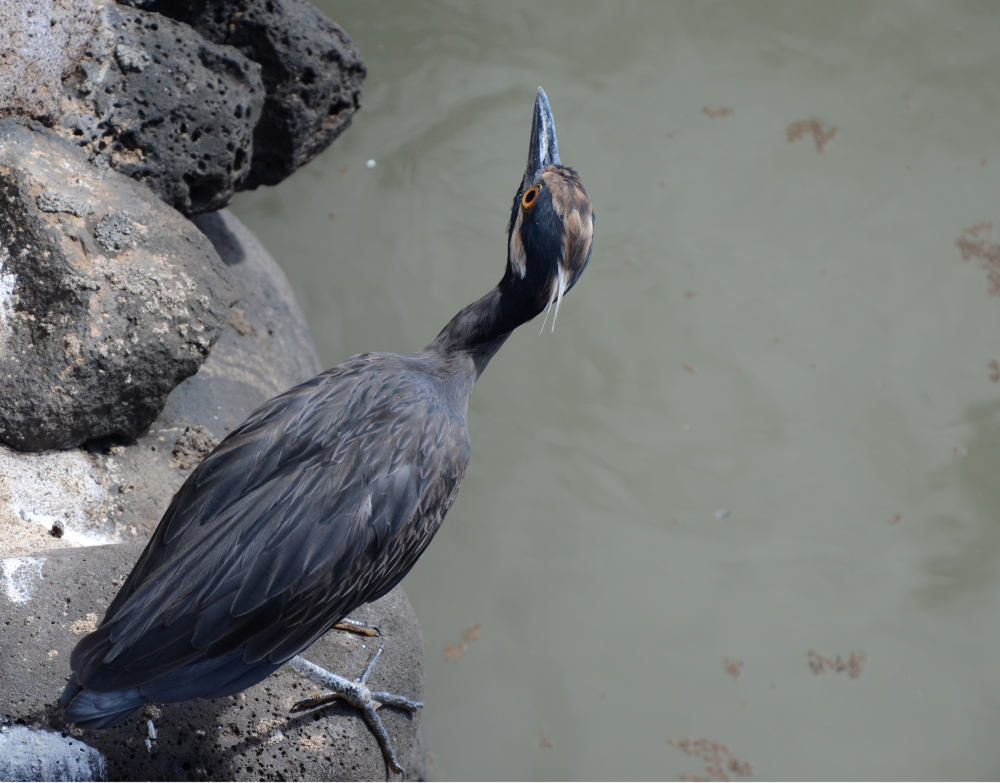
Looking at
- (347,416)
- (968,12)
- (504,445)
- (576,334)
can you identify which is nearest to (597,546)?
(504,445)

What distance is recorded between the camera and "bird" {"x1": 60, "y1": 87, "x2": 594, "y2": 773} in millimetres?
1727

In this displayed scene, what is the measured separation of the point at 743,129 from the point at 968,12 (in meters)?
1.37

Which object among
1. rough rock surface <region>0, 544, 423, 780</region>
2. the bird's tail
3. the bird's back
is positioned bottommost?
rough rock surface <region>0, 544, 423, 780</region>

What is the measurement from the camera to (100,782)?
1.85 meters

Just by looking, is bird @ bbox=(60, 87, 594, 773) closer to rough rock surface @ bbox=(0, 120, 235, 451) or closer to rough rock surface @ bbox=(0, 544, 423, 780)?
rough rock surface @ bbox=(0, 544, 423, 780)

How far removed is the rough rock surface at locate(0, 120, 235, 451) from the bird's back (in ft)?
1.50

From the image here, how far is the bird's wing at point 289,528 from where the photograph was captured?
174 cm

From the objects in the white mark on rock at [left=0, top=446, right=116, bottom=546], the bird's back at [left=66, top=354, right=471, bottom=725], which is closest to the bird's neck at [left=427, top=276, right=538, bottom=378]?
the bird's back at [left=66, top=354, right=471, bottom=725]

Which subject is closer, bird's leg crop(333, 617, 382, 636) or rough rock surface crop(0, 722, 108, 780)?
rough rock surface crop(0, 722, 108, 780)

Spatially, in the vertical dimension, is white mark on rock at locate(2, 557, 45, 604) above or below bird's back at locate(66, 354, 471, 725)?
below

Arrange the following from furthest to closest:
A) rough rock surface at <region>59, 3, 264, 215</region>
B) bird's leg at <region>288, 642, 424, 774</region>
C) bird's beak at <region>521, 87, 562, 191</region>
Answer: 1. rough rock surface at <region>59, 3, 264, 215</region>
2. bird's beak at <region>521, 87, 562, 191</region>
3. bird's leg at <region>288, 642, 424, 774</region>

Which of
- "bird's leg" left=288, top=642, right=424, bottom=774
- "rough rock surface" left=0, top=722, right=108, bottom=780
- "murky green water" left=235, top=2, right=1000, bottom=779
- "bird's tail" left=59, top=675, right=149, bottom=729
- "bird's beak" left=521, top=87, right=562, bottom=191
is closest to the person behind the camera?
"bird's tail" left=59, top=675, right=149, bottom=729

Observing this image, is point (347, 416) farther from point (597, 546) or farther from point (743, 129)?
point (743, 129)

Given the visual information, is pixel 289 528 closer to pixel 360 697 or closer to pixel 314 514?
pixel 314 514
